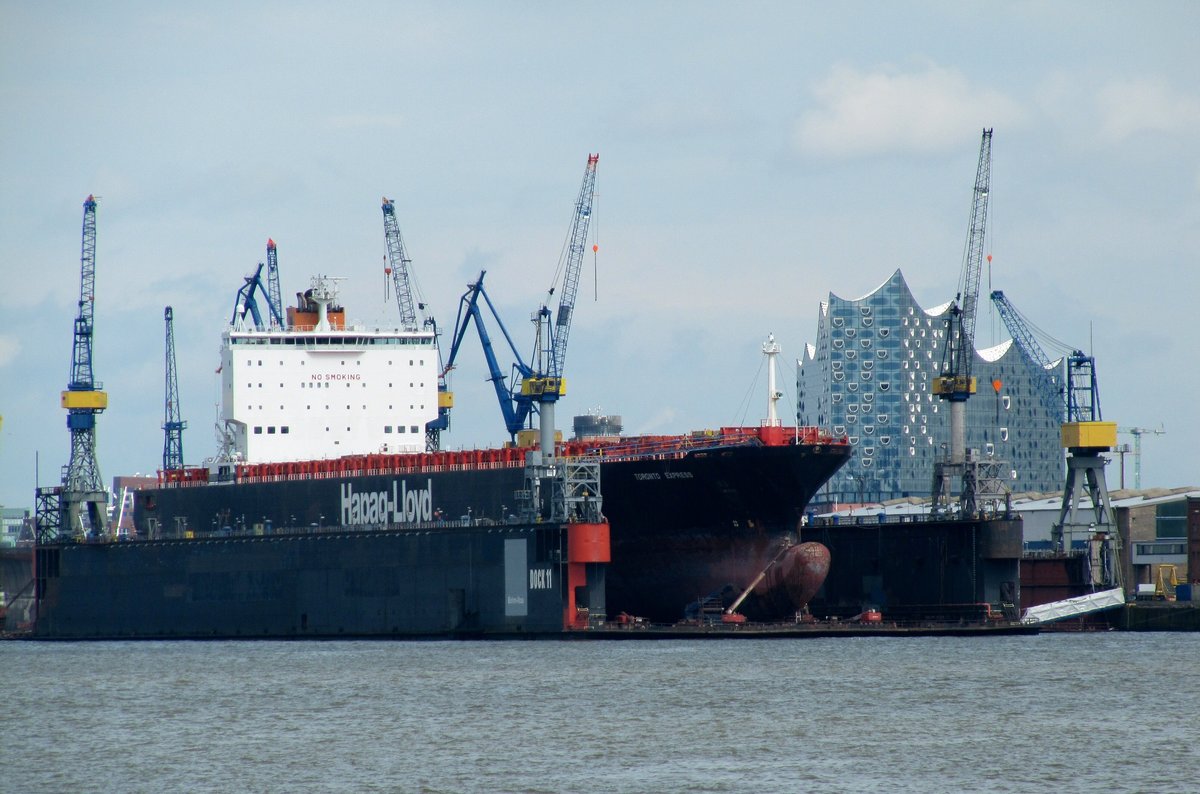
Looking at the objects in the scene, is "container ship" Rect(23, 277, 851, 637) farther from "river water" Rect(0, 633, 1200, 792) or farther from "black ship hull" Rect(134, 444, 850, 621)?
"river water" Rect(0, 633, 1200, 792)

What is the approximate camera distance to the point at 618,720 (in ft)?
141

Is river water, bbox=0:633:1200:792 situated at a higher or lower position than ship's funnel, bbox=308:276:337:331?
lower

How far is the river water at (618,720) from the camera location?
3591cm

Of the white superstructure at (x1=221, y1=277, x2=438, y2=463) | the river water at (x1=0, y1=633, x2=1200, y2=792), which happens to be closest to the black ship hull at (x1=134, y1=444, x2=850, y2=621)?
the river water at (x1=0, y1=633, x2=1200, y2=792)

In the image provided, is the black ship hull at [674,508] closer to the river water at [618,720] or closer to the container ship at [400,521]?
→ the container ship at [400,521]

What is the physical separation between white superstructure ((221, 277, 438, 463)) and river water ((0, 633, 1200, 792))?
16.1 metres

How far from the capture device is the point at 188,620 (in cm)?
7406

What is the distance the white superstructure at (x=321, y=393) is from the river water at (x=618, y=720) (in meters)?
16.1

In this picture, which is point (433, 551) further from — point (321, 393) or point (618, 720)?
point (618, 720)

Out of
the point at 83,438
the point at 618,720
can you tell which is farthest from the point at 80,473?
the point at 618,720

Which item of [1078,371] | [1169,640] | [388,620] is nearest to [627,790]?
[388,620]

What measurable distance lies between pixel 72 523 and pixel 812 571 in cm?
3456

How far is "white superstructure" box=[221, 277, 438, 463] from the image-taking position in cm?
7744

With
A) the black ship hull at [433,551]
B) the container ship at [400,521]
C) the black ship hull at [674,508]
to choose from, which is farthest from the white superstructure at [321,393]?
the black ship hull at [674,508]
